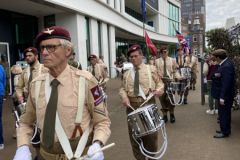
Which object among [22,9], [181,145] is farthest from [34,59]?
[22,9]

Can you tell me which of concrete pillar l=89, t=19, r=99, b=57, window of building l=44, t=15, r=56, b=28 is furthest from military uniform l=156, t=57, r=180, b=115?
concrete pillar l=89, t=19, r=99, b=57

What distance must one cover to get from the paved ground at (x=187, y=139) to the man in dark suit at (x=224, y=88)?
13.3 inches

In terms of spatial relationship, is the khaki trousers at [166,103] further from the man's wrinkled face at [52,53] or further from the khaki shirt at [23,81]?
the man's wrinkled face at [52,53]

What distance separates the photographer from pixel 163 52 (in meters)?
7.18

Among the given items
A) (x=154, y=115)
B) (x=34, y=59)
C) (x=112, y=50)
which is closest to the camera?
(x=154, y=115)

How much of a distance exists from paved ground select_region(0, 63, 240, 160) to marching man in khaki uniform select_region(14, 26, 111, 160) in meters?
2.84

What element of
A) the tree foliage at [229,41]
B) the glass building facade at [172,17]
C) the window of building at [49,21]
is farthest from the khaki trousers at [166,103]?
the glass building facade at [172,17]

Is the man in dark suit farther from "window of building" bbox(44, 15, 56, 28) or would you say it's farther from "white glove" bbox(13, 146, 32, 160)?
"window of building" bbox(44, 15, 56, 28)

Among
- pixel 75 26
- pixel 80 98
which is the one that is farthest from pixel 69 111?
pixel 75 26

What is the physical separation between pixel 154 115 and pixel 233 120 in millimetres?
4523

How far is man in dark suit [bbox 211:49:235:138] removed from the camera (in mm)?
5270

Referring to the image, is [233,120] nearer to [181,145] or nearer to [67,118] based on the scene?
[181,145]

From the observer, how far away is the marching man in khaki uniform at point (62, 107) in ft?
6.25

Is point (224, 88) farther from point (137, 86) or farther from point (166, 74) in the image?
point (137, 86)
